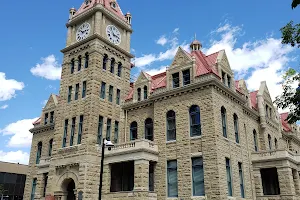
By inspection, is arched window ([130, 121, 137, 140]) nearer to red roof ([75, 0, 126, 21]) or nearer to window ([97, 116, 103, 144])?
window ([97, 116, 103, 144])

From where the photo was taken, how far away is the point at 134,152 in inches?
1059

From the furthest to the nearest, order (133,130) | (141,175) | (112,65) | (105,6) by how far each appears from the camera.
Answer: (105,6) < (112,65) < (133,130) < (141,175)

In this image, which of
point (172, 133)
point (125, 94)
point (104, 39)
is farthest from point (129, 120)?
point (104, 39)

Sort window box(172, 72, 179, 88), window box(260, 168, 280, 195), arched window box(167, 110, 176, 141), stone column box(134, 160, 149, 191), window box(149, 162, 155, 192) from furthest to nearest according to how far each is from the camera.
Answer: window box(260, 168, 280, 195), window box(172, 72, 179, 88), arched window box(167, 110, 176, 141), window box(149, 162, 155, 192), stone column box(134, 160, 149, 191)

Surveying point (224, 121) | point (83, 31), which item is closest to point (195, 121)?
point (224, 121)

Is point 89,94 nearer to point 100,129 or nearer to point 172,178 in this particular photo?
point 100,129

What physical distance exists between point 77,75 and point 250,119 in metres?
18.8

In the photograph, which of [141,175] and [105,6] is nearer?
[141,175]

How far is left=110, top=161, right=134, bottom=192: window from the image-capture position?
2966cm

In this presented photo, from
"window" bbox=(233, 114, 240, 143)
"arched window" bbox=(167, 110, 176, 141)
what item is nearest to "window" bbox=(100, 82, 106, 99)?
"arched window" bbox=(167, 110, 176, 141)

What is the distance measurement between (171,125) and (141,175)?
18.1 feet

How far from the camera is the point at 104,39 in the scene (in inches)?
1307

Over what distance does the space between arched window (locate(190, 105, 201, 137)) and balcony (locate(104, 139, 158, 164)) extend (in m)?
3.73

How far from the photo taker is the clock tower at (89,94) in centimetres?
2898
